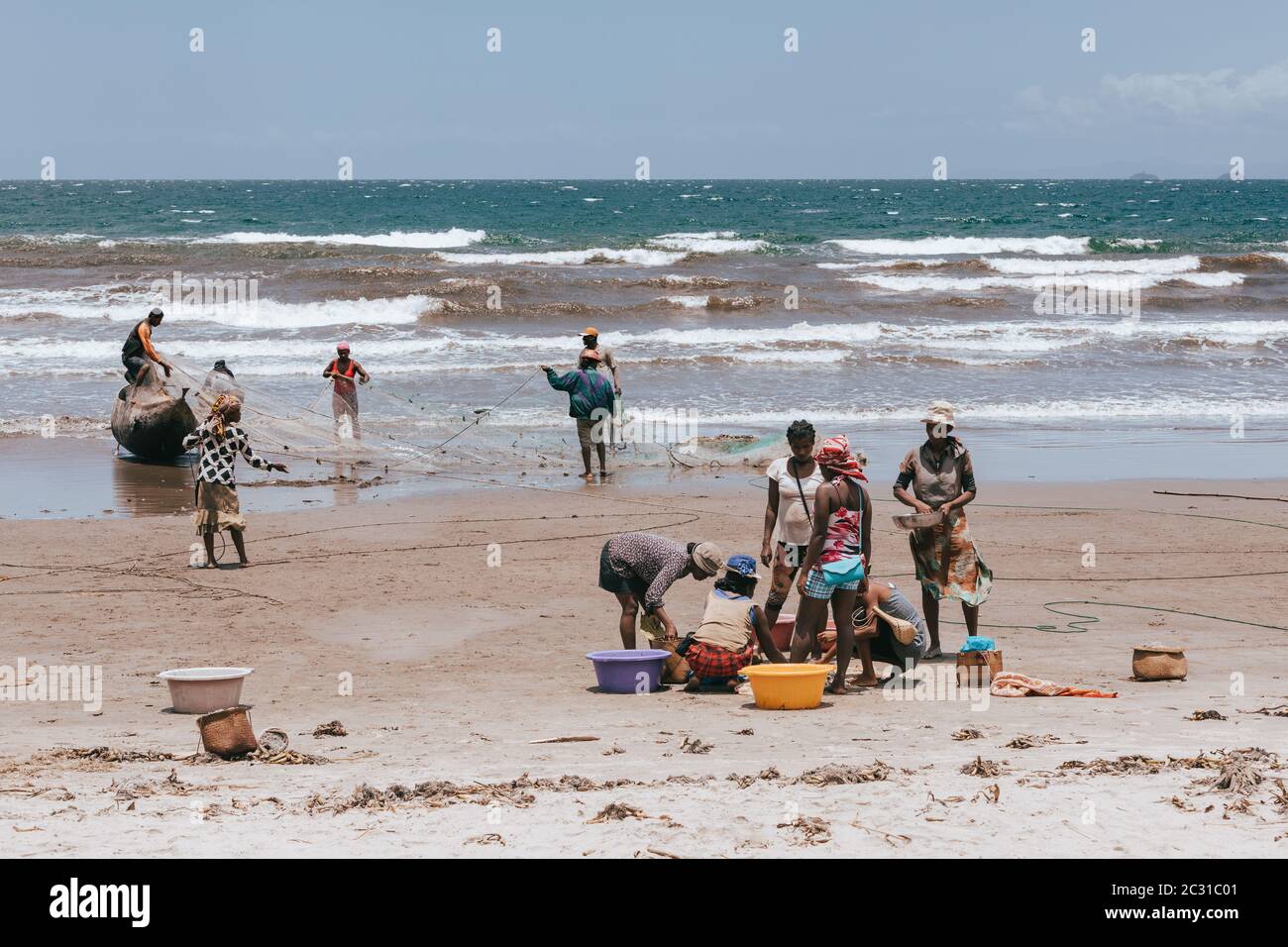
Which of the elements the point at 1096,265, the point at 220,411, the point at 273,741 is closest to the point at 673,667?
the point at 273,741

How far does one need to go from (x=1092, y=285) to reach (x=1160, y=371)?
15016 mm

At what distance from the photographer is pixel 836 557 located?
7121 mm

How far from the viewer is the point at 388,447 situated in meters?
14.7

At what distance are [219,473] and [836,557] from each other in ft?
16.4

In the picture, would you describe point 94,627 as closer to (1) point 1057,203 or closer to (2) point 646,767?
(2) point 646,767

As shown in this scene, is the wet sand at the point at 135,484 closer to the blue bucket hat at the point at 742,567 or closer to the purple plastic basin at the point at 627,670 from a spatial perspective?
the purple plastic basin at the point at 627,670

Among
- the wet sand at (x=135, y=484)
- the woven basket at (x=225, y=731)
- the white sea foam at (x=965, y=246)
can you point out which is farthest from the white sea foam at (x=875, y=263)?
the woven basket at (x=225, y=731)

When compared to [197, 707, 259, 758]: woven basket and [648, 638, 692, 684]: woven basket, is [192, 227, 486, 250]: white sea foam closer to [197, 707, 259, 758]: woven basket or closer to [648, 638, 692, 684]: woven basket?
[648, 638, 692, 684]: woven basket

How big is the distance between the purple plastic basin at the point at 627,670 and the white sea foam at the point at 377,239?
140 feet

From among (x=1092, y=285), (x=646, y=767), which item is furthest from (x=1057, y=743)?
(x=1092, y=285)

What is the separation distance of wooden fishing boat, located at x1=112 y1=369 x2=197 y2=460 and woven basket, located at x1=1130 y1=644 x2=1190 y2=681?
10119mm

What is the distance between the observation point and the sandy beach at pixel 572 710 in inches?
182

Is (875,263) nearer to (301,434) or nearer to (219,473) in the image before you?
(301,434)
